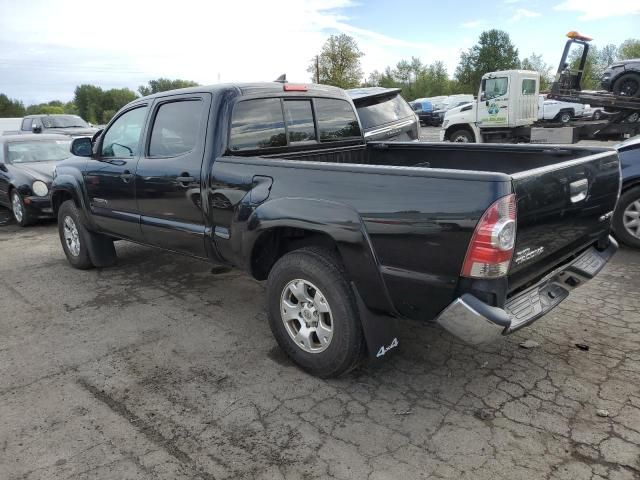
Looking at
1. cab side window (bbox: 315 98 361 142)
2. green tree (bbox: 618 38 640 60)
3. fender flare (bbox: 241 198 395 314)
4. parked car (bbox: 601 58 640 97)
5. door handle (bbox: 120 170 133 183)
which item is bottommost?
fender flare (bbox: 241 198 395 314)

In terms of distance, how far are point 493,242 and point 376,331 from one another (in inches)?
36.4

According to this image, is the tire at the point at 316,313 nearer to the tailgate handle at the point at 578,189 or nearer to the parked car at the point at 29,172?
the tailgate handle at the point at 578,189

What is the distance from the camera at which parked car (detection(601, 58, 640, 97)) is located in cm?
1267

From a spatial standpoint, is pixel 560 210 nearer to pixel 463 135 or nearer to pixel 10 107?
pixel 463 135

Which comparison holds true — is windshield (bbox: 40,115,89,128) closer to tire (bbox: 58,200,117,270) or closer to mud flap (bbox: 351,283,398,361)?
tire (bbox: 58,200,117,270)

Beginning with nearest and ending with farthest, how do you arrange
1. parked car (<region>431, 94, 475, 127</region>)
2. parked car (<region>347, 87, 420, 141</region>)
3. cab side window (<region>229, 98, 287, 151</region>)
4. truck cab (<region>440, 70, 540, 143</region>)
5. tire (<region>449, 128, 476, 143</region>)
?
cab side window (<region>229, 98, 287, 151</region>) → parked car (<region>347, 87, 420, 141</region>) → truck cab (<region>440, 70, 540, 143</region>) → tire (<region>449, 128, 476, 143</region>) → parked car (<region>431, 94, 475, 127</region>)

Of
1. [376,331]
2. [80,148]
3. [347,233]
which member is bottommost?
[376,331]

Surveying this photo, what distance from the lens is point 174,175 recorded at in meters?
3.96

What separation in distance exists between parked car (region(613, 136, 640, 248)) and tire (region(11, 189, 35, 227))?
8746 millimetres

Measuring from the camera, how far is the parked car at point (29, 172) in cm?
840

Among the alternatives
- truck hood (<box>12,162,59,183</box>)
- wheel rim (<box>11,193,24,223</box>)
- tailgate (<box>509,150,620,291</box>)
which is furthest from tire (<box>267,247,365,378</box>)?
wheel rim (<box>11,193,24,223</box>)

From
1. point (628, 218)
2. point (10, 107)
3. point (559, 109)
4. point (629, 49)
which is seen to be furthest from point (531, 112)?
point (10, 107)

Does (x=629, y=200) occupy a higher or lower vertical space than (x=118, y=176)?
lower

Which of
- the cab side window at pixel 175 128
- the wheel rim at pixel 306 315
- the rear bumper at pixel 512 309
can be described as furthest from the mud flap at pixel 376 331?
the cab side window at pixel 175 128
